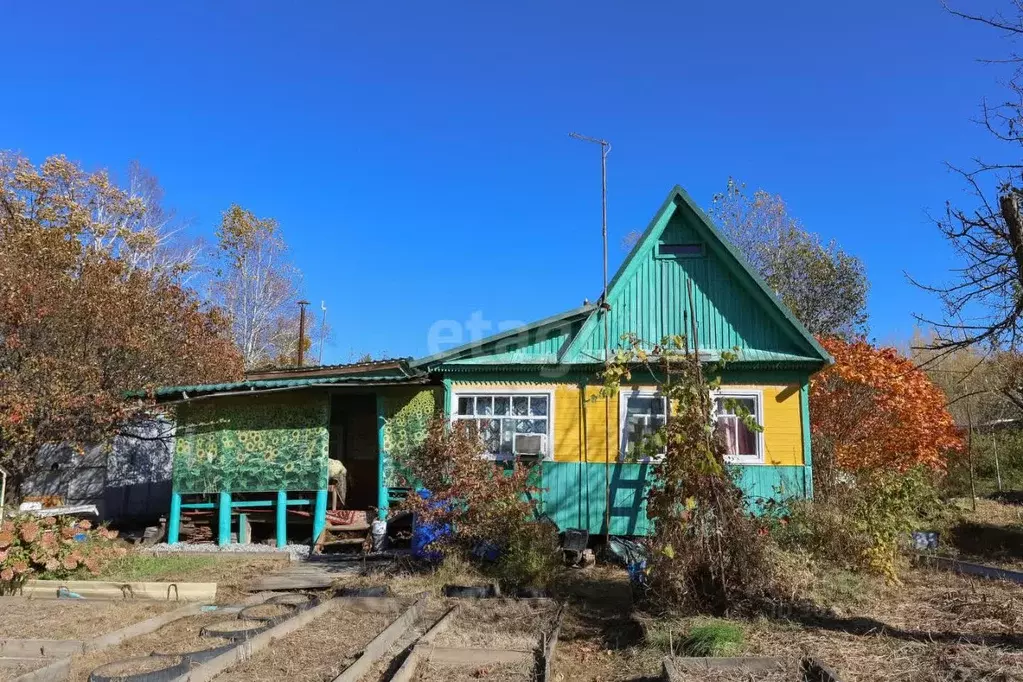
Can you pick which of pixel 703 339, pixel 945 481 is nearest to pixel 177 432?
pixel 703 339

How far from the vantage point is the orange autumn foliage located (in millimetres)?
14836

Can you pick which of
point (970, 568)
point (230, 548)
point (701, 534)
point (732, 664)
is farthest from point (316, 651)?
point (970, 568)

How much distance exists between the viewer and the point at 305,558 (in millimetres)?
11234

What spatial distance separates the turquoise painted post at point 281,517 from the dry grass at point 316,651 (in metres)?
4.79

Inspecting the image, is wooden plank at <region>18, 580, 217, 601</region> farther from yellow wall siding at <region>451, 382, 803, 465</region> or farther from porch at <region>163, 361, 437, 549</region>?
yellow wall siding at <region>451, 382, 803, 465</region>

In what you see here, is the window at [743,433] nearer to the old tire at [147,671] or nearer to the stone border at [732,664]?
the stone border at [732,664]

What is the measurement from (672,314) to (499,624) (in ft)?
21.9

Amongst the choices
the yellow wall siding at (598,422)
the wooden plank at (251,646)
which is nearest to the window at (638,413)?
the yellow wall siding at (598,422)

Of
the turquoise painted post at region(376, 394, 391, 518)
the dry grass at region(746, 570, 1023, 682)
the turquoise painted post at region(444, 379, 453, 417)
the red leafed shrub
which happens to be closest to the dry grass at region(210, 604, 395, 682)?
the dry grass at region(746, 570, 1023, 682)

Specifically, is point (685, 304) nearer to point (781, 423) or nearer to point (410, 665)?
point (781, 423)

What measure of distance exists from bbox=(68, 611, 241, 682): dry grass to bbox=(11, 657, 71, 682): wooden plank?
0.05 meters

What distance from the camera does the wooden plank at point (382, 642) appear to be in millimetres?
5355

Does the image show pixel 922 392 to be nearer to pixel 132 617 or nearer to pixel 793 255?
pixel 793 255

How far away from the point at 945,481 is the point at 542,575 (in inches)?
619
